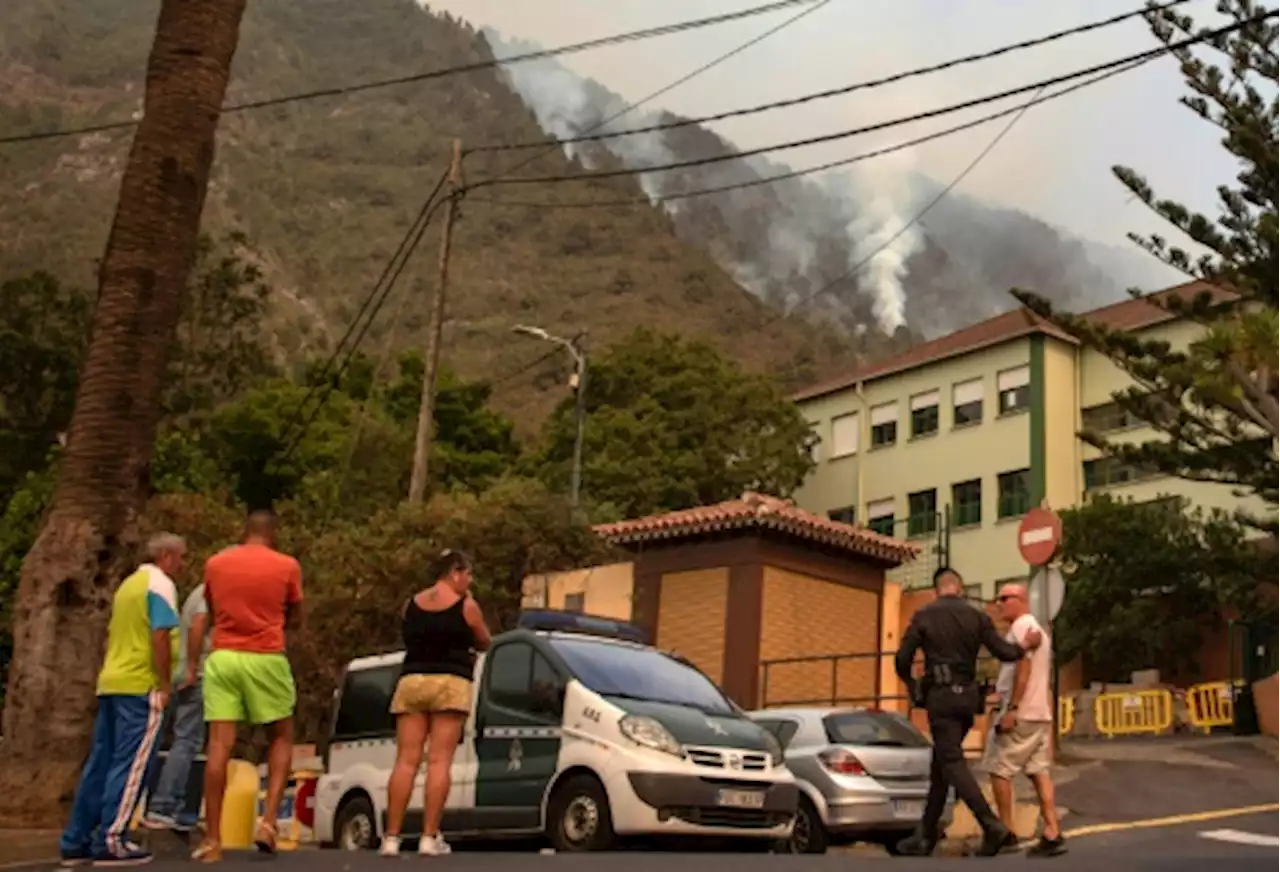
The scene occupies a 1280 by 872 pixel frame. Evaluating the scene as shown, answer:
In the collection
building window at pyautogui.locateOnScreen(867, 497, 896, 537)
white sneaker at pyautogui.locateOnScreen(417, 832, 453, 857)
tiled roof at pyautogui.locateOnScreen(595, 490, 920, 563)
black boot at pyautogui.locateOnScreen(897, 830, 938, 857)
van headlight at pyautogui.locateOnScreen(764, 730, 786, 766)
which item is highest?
building window at pyautogui.locateOnScreen(867, 497, 896, 537)

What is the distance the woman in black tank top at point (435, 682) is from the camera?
9.37 m

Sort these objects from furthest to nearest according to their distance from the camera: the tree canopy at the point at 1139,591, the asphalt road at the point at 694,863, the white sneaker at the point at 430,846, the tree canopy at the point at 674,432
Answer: the tree canopy at the point at 674,432 < the tree canopy at the point at 1139,591 < the white sneaker at the point at 430,846 < the asphalt road at the point at 694,863

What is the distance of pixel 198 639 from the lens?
9.63m

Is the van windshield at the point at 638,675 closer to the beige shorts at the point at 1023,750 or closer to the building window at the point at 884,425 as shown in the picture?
the beige shorts at the point at 1023,750

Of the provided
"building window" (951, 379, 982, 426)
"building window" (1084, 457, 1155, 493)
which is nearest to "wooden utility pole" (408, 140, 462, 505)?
"building window" (1084, 457, 1155, 493)

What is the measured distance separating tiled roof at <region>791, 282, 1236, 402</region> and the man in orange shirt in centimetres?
4245

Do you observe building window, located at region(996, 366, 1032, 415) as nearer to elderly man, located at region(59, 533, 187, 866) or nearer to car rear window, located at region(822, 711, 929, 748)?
car rear window, located at region(822, 711, 929, 748)

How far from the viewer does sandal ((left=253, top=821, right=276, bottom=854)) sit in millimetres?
8914

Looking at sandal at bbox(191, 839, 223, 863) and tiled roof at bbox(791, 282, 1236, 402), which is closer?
sandal at bbox(191, 839, 223, 863)

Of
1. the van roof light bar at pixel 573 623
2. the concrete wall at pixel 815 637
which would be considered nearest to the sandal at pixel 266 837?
the van roof light bar at pixel 573 623

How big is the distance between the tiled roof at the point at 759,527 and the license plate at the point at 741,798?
14.1m

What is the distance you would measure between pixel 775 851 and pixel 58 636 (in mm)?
5136

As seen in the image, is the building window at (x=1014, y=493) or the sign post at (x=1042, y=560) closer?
the sign post at (x=1042, y=560)

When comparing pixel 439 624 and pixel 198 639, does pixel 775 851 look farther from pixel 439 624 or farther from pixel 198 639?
pixel 198 639
